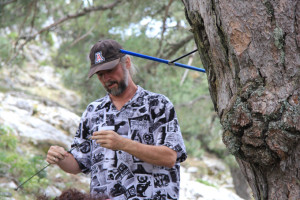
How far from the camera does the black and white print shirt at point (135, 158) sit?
2.28 metres

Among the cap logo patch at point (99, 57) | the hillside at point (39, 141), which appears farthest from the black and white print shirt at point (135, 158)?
the hillside at point (39, 141)

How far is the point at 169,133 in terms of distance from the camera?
2.31m

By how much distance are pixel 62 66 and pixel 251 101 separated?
13.2 m

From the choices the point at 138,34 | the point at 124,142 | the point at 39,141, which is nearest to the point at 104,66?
the point at 124,142

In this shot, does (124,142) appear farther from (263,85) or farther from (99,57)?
(263,85)

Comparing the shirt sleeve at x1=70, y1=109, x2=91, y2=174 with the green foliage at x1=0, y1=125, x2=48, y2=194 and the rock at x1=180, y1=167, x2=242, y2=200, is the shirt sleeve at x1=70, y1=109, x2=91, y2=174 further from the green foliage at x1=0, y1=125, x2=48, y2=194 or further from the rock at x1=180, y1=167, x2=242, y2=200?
the rock at x1=180, y1=167, x2=242, y2=200

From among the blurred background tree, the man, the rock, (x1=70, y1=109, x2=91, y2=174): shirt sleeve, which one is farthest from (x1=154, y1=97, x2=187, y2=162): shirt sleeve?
the blurred background tree

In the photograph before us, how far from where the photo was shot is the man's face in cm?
250

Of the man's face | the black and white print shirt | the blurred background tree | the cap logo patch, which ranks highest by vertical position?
the blurred background tree

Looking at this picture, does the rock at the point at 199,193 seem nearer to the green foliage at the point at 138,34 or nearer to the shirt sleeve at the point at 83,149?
the green foliage at the point at 138,34

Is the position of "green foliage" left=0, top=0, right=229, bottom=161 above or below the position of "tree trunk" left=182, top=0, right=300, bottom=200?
above

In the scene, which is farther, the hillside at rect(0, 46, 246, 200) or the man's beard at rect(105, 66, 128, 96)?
the hillside at rect(0, 46, 246, 200)

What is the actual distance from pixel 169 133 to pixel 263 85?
0.86m

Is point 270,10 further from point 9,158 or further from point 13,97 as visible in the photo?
point 13,97
